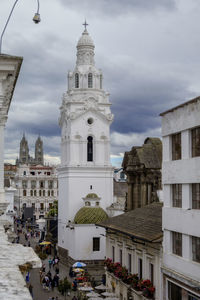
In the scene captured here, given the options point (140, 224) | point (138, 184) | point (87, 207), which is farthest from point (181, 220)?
point (87, 207)

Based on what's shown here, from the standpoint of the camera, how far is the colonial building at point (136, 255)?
23484mm

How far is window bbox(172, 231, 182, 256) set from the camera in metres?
20.9

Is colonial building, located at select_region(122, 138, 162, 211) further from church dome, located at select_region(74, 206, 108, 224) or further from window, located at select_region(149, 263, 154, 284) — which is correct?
window, located at select_region(149, 263, 154, 284)

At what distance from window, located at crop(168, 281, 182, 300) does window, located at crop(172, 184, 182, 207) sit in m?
3.78

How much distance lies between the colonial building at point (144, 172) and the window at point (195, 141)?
1808 cm

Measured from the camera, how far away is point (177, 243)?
21250mm

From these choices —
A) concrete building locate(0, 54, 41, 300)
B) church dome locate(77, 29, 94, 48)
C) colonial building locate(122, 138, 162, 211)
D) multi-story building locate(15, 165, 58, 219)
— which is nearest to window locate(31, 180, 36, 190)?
multi-story building locate(15, 165, 58, 219)

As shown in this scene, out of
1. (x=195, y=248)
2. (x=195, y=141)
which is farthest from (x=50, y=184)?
(x=195, y=248)

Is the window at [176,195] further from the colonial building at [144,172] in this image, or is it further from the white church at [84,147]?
the white church at [84,147]

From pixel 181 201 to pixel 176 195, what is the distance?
2.34ft

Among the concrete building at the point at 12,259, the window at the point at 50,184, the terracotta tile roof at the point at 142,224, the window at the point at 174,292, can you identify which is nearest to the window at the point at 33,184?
the window at the point at 50,184

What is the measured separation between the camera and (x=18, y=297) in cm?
527

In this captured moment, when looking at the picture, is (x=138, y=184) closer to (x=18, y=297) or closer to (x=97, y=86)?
(x=97, y=86)

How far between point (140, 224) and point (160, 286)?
5.88 meters
